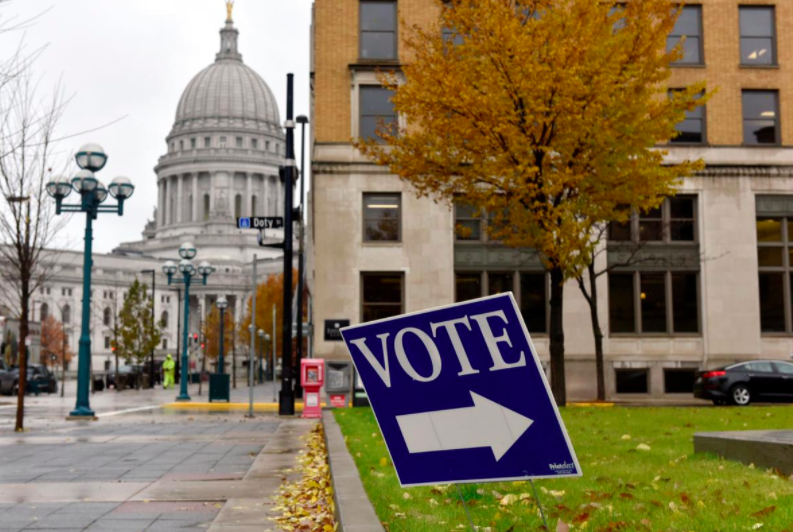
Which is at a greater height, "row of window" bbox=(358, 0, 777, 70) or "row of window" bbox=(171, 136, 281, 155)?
"row of window" bbox=(171, 136, 281, 155)

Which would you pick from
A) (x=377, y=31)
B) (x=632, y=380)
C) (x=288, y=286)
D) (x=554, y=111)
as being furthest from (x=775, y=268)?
(x=288, y=286)

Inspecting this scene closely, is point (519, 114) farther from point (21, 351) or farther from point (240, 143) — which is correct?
point (240, 143)

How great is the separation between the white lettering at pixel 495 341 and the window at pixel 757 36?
108ft

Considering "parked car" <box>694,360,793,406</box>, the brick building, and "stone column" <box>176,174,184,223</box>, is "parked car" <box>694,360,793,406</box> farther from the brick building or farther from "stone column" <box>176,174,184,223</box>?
"stone column" <box>176,174,184,223</box>

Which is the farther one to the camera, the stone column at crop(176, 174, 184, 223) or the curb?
the stone column at crop(176, 174, 184, 223)

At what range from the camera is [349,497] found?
24.2 feet

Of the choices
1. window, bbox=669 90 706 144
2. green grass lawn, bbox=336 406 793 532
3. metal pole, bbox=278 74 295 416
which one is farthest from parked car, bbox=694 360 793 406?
green grass lawn, bbox=336 406 793 532

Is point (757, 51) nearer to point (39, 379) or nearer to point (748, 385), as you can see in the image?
point (748, 385)

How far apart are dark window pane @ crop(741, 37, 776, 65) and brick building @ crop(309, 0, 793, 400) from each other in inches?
2.9

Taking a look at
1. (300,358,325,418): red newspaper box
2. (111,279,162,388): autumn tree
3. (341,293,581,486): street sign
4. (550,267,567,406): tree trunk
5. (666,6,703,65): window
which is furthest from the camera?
(111,279,162,388): autumn tree

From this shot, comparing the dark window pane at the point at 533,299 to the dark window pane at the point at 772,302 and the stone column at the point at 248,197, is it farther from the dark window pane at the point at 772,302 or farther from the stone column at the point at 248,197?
the stone column at the point at 248,197

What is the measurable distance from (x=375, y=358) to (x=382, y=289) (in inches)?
1077

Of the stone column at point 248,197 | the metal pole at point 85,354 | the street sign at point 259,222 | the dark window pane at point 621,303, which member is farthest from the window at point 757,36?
the stone column at point 248,197

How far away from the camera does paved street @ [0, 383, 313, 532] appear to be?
26.8 feet
